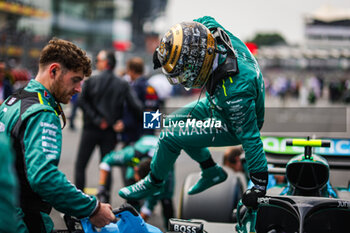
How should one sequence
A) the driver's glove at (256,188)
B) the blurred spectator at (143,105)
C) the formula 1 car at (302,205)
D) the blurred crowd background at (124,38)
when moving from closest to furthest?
the driver's glove at (256,188), the formula 1 car at (302,205), the blurred spectator at (143,105), the blurred crowd background at (124,38)

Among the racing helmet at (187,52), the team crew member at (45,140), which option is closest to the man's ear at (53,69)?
the team crew member at (45,140)

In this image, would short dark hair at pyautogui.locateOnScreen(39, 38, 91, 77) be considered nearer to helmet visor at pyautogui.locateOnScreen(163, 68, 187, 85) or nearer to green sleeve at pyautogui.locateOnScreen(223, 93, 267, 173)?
helmet visor at pyautogui.locateOnScreen(163, 68, 187, 85)

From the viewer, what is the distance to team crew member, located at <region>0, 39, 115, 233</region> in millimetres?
2062

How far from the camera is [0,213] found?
1.55m

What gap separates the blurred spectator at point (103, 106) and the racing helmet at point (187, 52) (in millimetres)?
2965

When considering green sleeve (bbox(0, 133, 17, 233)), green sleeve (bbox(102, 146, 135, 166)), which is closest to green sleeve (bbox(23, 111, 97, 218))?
green sleeve (bbox(0, 133, 17, 233))

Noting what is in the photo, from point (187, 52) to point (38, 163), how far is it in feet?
3.59

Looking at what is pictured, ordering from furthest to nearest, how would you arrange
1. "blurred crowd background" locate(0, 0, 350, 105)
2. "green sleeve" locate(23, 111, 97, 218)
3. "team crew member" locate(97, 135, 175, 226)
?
"blurred crowd background" locate(0, 0, 350, 105) → "team crew member" locate(97, 135, 175, 226) → "green sleeve" locate(23, 111, 97, 218)

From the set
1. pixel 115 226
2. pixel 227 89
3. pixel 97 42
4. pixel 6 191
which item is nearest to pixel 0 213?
pixel 6 191

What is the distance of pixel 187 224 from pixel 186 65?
92 cm

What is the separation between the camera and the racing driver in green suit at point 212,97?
2.69m

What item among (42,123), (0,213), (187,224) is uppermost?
(42,123)

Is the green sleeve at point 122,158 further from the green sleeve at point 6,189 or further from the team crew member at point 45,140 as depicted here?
the green sleeve at point 6,189

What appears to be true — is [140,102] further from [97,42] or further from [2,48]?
[97,42]
